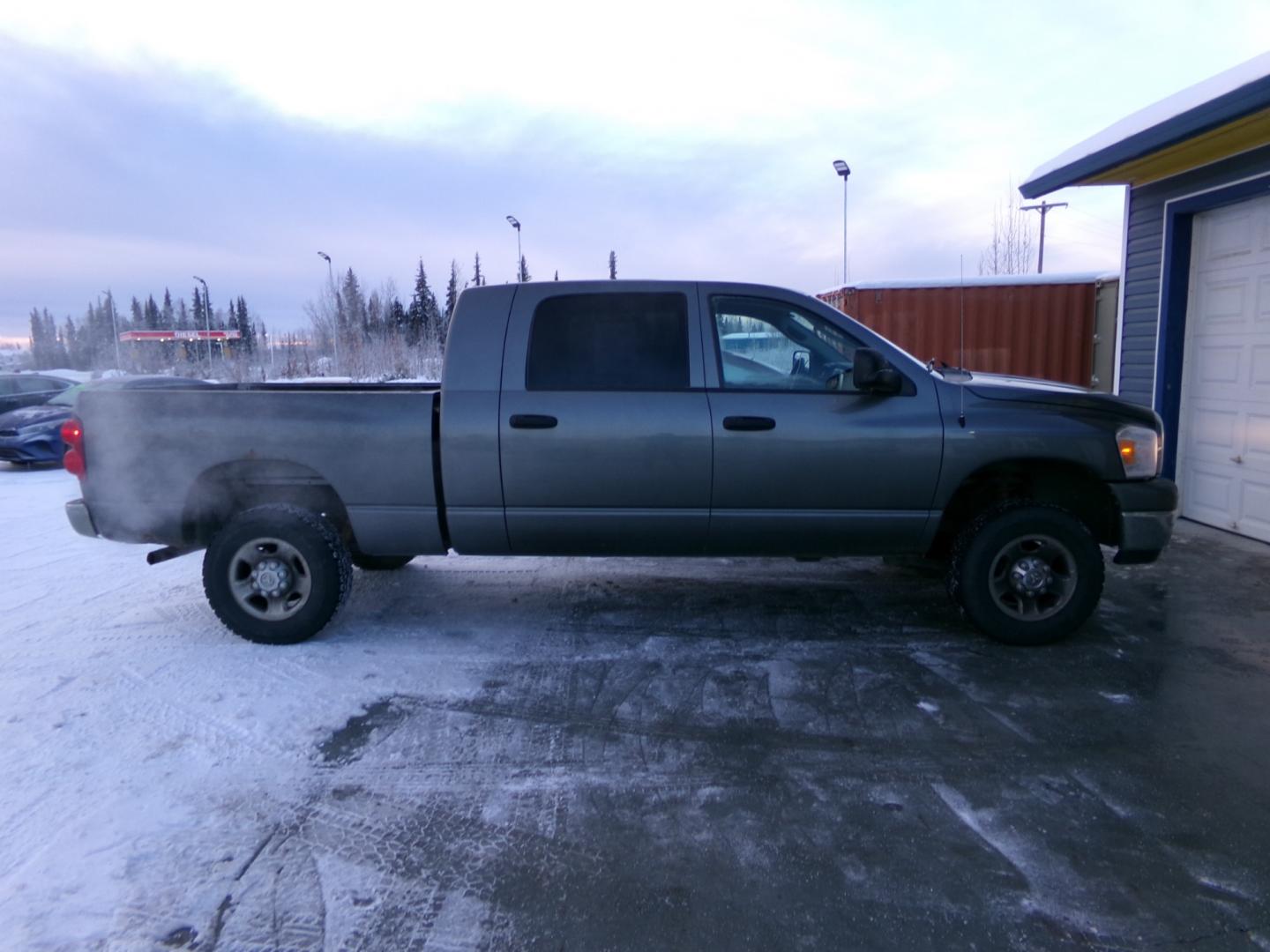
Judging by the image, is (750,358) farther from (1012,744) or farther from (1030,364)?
(1030,364)

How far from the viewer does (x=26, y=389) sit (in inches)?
628

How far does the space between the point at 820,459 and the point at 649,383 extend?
40.5 inches

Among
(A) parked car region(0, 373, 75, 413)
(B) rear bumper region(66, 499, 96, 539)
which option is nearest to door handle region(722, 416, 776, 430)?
(B) rear bumper region(66, 499, 96, 539)

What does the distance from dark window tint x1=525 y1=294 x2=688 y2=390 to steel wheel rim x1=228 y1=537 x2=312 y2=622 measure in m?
1.71

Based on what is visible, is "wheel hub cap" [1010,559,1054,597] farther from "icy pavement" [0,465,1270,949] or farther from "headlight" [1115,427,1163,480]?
"headlight" [1115,427,1163,480]

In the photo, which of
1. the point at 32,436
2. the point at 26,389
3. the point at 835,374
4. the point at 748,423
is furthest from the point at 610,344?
the point at 26,389

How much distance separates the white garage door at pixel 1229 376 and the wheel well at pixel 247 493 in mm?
7359

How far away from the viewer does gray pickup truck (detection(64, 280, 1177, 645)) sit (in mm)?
4664

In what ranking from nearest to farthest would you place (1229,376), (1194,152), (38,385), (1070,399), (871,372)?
(871,372) → (1070,399) → (1194,152) → (1229,376) → (38,385)

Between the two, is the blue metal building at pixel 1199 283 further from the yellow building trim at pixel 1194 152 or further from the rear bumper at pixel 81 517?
the rear bumper at pixel 81 517

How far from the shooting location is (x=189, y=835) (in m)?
3.04

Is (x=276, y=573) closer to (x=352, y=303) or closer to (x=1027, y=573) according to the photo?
(x=1027, y=573)

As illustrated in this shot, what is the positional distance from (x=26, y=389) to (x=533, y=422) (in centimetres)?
1574

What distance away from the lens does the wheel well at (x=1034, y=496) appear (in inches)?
191
